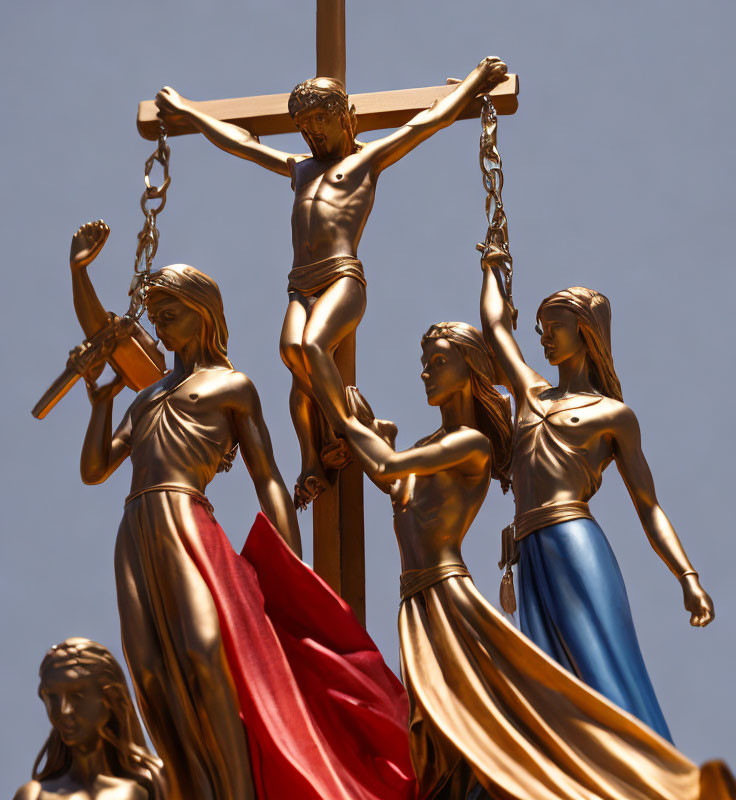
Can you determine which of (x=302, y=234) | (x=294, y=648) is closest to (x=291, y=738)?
(x=294, y=648)

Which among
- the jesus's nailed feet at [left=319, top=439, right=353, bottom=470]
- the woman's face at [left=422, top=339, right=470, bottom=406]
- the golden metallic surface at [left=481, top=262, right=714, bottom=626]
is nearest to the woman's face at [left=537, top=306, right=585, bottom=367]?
the golden metallic surface at [left=481, top=262, right=714, bottom=626]

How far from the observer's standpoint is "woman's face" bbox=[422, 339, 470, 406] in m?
5.40

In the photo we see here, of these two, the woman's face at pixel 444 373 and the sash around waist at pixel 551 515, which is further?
the woman's face at pixel 444 373

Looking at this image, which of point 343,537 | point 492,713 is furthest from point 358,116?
point 492,713

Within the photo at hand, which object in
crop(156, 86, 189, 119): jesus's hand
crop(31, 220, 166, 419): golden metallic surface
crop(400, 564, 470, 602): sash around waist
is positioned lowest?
crop(400, 564, 470, 602): sash around waist

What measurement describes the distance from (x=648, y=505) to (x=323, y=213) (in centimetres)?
133

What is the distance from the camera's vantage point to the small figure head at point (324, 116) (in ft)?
19.2

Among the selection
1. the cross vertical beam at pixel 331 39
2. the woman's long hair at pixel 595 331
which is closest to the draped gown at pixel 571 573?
the woman's long hair at pixel 595 331

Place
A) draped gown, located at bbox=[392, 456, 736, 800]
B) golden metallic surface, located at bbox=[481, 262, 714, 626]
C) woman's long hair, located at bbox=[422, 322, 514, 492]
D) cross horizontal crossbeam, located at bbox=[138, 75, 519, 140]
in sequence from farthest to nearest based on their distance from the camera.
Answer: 1. cross horizontal crossbeam, located at bbox=[138, 75, 519, 140]
2. woman's long hair, located at bbox=[422, 322, 514, 492]
3. golden metallic surface, located at bbox=[481, 262, 714, 626]
4. draped gown, located at bbox=[392, 456, 736, 800]

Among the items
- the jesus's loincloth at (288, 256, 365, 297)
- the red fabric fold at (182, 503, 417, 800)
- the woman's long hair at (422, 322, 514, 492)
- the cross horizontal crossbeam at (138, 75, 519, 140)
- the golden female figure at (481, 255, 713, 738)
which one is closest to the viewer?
the red fabric fold at (182, 503, 417, 800)

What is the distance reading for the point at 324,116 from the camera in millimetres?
5852

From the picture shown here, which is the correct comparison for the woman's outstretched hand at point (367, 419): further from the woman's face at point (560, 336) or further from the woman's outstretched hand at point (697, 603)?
the woman's outstretched hand at point (697, 603)

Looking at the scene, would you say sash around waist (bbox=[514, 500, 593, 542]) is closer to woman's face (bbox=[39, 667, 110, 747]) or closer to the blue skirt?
the blue skirt

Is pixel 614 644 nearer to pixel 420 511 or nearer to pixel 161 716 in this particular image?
pixel 420 511
